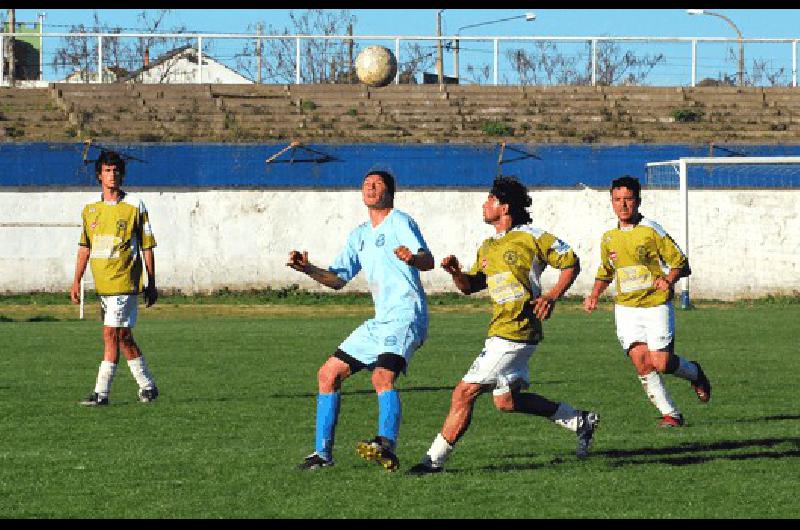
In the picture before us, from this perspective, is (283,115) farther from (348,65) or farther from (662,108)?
(662,108)

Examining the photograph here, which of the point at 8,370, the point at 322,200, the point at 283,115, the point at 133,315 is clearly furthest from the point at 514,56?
the point at 133,315

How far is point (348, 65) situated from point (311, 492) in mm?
37542

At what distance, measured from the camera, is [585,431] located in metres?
9.80

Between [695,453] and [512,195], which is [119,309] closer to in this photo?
[512,195]

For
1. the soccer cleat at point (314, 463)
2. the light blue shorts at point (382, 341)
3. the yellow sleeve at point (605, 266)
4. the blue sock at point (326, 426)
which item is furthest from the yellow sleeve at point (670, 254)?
the soccer cleat at point (314, 463)

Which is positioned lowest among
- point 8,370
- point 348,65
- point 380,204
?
point 8,370

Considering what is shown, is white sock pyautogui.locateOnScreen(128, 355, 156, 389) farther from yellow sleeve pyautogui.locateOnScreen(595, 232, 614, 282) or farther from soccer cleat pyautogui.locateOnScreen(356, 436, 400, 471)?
soccer cleat pyautogui.locateOnScreen(356, 436, 400, 471)

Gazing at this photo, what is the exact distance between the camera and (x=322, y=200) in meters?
35.5

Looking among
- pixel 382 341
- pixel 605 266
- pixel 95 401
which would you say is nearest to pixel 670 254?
pixel 605 266

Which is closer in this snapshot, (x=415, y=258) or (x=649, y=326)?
(x=415, y=258)

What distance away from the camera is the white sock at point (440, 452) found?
30.1 feet

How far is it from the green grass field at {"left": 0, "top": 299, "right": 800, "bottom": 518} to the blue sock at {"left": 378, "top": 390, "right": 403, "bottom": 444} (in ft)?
0.85

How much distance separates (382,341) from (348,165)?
86.3 ft

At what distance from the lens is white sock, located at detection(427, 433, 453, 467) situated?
30.1 ft
